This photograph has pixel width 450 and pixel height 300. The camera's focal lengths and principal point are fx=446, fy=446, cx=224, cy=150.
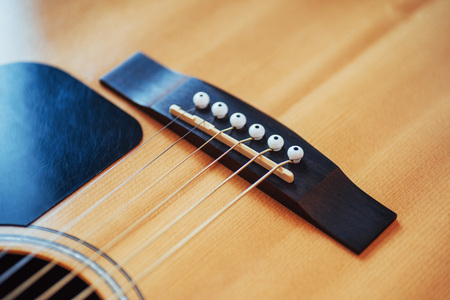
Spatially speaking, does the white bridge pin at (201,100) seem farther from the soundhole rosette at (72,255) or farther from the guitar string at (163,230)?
the soundhole rosette at (72,255)

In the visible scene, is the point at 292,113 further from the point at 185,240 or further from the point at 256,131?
the point at 185,240

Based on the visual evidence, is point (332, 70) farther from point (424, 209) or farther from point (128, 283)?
point (128, 283)

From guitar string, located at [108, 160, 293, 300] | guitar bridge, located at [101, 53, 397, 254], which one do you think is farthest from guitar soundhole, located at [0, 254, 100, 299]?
guitar bridge, located at [101, 53, 397, 254]

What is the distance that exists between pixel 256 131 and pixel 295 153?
2.9 inches

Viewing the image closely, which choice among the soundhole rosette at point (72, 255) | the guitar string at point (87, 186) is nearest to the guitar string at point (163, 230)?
the soundhole rosette at point (72, 255)

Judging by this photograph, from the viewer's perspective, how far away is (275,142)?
2.26 ft

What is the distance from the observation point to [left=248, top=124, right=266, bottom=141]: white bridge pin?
0.70 metres

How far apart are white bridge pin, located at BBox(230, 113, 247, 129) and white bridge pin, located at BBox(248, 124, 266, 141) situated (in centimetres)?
2

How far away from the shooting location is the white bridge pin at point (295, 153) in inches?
26.6

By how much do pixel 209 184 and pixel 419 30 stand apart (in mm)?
572

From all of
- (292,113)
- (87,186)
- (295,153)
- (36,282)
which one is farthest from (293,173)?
(36,282)

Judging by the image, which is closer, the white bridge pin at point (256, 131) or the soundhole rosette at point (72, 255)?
the soundhole rosette at point (72, 255)

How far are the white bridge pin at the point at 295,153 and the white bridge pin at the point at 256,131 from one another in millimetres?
55

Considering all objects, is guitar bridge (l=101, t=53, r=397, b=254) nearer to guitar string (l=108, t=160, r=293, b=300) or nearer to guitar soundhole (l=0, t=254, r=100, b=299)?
guitar string (l=108, t=160, r=293, b=300)
